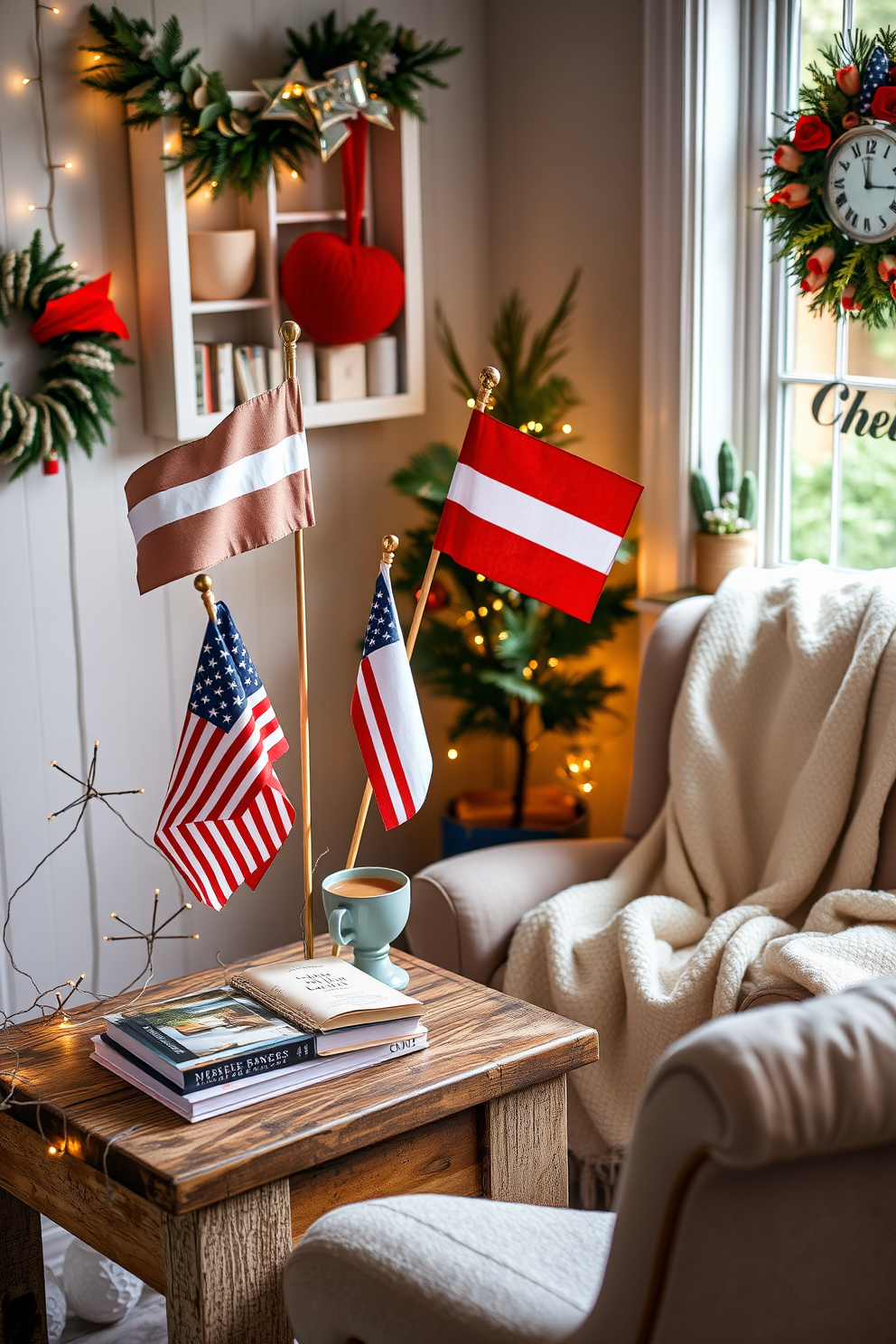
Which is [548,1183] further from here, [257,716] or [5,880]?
[5,880]

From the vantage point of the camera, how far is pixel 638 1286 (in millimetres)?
966

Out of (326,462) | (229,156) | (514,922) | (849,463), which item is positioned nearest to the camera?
(514,922)

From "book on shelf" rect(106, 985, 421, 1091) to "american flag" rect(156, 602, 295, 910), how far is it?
14cm

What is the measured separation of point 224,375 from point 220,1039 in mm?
1492

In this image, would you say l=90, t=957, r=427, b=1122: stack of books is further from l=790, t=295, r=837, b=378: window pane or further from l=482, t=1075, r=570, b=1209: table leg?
l=790, t=295, r=837, b=378: window pane

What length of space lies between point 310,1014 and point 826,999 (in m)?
0.75

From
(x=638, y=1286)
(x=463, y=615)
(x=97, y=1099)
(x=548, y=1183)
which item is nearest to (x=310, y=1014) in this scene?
(x=97, y=1099)

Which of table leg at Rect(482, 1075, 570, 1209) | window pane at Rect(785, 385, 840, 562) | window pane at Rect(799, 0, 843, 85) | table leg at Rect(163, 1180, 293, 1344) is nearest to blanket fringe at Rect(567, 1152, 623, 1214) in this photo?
table leg at Rect(482, 1075, 570, 1209)

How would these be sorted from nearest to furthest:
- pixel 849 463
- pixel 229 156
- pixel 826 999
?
pixel 826 999 → pixel 229 156 → pixel 849 463

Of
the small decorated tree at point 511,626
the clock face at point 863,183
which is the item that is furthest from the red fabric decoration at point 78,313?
the clock face at point 863,183

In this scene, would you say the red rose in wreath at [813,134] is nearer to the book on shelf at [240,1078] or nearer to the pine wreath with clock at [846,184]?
the pine wreath with clock at [846,184]

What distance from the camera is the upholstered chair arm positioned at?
7.45 ft

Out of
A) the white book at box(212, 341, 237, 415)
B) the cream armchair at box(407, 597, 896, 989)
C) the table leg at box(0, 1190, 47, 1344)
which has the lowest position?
the table leg at box(0, 1190, 47, 1344)

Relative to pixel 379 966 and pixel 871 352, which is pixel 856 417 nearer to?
pixel 871 352
